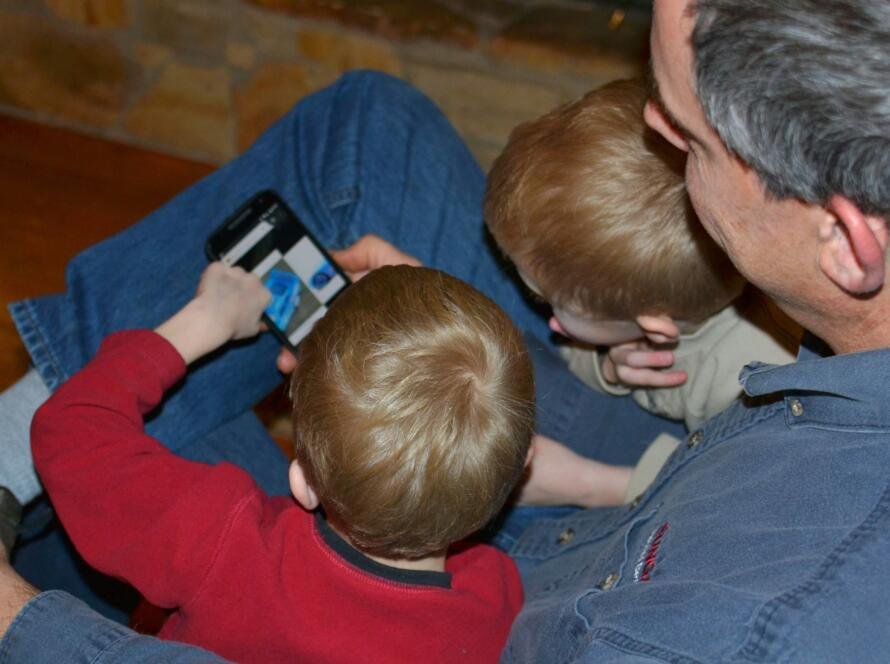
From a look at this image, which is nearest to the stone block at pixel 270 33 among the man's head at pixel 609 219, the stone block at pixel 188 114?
the stone block at pixel 188 114

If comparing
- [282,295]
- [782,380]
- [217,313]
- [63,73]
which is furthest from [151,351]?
[63,73]

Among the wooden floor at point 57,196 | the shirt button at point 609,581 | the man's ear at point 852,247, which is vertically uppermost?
the man's ear at point 852,247

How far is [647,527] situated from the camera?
0.97 m

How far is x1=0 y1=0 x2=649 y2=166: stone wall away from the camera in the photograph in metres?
1.97

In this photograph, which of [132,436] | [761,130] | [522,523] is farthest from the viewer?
[522,523]

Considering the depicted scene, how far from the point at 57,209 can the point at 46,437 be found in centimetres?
113

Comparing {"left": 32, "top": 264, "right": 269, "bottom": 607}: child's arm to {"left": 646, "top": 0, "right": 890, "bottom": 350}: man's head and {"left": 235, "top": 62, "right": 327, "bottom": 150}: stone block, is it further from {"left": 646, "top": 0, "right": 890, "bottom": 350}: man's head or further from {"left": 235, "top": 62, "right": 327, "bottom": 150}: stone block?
{"left": 235, "top": 62, "right": 327, "bottom": 150}: stone block

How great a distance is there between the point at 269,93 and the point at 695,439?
55.4 inches

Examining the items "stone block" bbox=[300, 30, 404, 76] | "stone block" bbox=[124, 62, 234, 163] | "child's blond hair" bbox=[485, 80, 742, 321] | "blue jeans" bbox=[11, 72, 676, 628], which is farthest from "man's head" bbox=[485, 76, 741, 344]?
"stone block" bbox=[124, 62, 234, 163]

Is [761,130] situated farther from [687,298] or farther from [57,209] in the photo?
[57,209]

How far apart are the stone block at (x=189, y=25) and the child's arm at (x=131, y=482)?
1178 millimetres

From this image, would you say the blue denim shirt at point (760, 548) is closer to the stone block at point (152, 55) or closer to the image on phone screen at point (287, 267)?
the image on phone screen at point (287, 267)

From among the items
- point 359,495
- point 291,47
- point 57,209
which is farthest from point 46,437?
point 291,47

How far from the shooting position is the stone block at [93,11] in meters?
2.11
